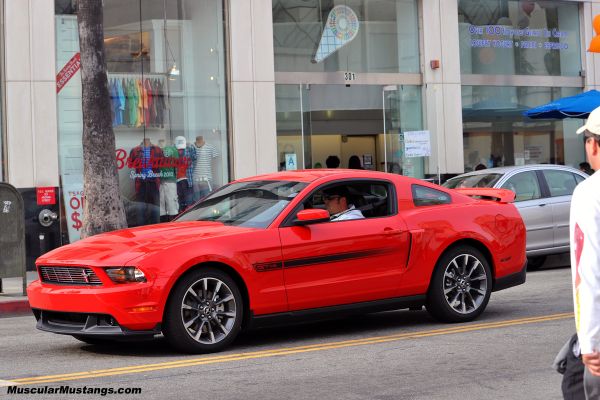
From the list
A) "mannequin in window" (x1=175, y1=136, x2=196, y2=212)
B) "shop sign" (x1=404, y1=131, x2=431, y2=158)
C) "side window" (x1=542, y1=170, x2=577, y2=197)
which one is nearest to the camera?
"side window" (x1=542, y1=170, x2=577, y2=197)

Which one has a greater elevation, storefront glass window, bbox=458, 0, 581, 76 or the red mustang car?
storefront glass window, bbox=458, 0, 581, 76

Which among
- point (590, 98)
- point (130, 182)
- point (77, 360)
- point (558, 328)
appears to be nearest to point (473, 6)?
point (590, 98)

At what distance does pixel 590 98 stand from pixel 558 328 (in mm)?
10216

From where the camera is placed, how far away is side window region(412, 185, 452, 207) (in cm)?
990

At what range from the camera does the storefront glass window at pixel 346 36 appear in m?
20.8

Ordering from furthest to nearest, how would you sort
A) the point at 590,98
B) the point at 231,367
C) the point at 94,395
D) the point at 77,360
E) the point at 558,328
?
the point at 590,98 < the point at 558,328 < the point at 77,360 < the point at 231,367 < the point at 94,395

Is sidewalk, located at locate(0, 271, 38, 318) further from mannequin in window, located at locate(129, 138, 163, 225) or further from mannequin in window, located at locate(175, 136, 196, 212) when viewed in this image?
mannequin in window, located at locate(175, 136, 196, 212)

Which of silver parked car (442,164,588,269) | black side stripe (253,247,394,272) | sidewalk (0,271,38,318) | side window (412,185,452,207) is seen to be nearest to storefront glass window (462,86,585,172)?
silver parked car (442,164,588,269)

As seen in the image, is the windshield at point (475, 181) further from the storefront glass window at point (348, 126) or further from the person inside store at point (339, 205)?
the person inside store at point (339, 205)

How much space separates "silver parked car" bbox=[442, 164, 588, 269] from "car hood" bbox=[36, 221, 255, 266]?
732 centimetres

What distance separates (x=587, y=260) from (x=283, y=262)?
17.2 ft

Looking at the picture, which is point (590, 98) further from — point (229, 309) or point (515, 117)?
point (229, 309)

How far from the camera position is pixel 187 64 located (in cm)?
1981

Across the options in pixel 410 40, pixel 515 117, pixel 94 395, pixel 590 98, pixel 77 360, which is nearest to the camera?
pixel 94 395
